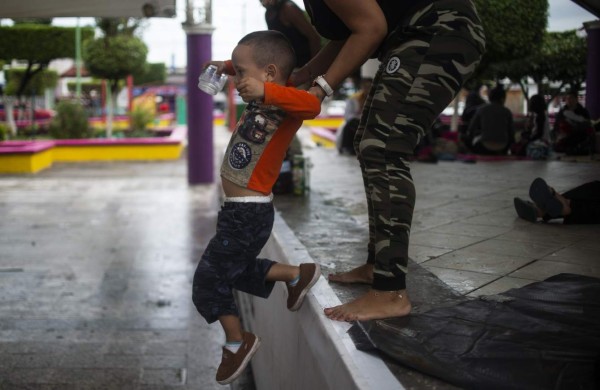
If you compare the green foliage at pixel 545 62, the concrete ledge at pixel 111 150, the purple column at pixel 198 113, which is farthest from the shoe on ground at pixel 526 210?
the concrete ledge at pixel 111 150

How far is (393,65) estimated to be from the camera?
8.46ft

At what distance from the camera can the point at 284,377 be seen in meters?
3.29

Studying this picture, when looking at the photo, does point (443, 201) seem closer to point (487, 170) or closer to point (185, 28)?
point (487, 170)

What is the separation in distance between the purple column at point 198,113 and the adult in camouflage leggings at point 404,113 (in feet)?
31.8

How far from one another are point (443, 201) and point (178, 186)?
708cm

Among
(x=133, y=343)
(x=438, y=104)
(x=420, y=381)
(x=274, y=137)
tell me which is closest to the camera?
(x=420, y=381)

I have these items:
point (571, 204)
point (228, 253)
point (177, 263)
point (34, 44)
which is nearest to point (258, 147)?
point (228, 253)

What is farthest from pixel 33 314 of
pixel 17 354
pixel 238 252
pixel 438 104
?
pixel 438 104

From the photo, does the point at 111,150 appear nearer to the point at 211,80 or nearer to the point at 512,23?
the point at 512,23

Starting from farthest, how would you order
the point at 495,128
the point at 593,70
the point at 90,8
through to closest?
1. the point at 495,128
2. the point at 90,8
3. the point at 593,70

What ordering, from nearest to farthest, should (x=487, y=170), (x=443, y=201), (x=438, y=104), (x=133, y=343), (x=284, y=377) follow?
(x=438, y=104), (x=284, y=377), (x=133, y=343), (x=443, y=201), (x=487, y=170)

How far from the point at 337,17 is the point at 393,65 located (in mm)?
278

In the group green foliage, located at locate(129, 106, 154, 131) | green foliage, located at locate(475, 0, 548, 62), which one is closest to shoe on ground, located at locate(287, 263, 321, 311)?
green foliage, located at locate(475, 0, 548, 62)

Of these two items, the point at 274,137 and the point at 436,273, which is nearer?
the point at 274,137
